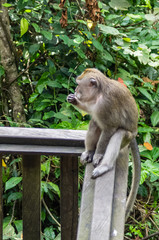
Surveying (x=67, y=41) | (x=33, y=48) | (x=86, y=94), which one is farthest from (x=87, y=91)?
(x=33, y=48)

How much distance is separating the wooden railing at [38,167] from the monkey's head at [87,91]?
0.91ft

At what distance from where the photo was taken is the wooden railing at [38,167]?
1713 millimetres

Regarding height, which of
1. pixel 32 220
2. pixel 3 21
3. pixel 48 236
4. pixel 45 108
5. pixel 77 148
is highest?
pixel 3 21

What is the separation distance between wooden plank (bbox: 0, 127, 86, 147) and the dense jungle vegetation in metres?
1.04

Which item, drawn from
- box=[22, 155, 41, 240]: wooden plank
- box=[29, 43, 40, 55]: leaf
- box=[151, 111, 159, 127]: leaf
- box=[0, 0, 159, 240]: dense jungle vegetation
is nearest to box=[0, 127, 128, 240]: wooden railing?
box=[22, 155, 41, 240]: wooden plank

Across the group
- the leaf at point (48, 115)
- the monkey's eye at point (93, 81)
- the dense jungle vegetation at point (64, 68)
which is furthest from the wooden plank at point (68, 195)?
the leaf at point (48, 115)

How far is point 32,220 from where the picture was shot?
1.74 m

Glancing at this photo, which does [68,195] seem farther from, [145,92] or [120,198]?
[145,92]

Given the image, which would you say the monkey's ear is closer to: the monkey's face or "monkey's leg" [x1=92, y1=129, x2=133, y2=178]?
the monkey's face

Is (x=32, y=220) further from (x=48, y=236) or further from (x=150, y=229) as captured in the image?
(x=150, y=229)

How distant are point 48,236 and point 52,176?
0.61 meters

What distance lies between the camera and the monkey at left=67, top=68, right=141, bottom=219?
184 cm

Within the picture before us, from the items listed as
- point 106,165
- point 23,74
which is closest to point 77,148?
point 106,165

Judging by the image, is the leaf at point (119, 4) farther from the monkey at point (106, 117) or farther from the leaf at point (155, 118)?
the monkey at point (106, 117)
